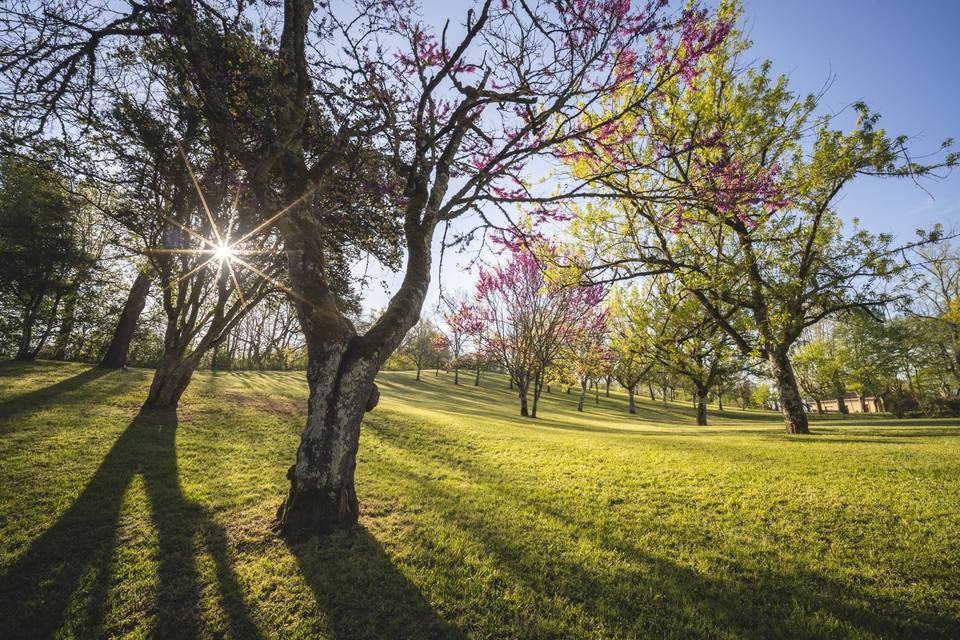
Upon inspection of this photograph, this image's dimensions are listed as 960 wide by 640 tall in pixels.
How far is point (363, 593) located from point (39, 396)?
13996mm

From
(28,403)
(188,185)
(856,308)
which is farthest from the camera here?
(856,308)

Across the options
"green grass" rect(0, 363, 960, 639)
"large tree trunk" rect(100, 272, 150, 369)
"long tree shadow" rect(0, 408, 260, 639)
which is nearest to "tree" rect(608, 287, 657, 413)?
"green grass" rect(0, 363, 960, 639)

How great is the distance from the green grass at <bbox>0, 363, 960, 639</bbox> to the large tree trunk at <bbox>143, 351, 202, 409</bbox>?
102 inches

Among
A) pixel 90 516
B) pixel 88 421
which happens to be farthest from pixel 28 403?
pixel 90 516

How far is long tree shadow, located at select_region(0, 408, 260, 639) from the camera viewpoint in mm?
2555

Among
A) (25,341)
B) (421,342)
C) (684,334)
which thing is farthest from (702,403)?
(25,341)

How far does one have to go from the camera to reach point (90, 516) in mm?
4121

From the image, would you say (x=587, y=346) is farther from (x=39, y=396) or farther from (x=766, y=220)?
(x=39, y=396)

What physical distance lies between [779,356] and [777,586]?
1134 cm

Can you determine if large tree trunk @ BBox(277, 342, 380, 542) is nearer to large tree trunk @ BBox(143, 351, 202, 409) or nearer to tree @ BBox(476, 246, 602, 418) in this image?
large tree trunk @ BBox(143, 351, 202, 409)

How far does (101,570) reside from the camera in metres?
3.14

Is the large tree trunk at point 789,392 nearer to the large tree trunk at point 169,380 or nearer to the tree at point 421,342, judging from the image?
the large tree trunk at point 169,380

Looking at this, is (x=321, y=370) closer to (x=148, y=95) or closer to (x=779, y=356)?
(x=148, y=95)

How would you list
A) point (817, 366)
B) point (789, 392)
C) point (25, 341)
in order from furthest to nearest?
point (817, 366) → point (25, 341) → point (789, 392)
